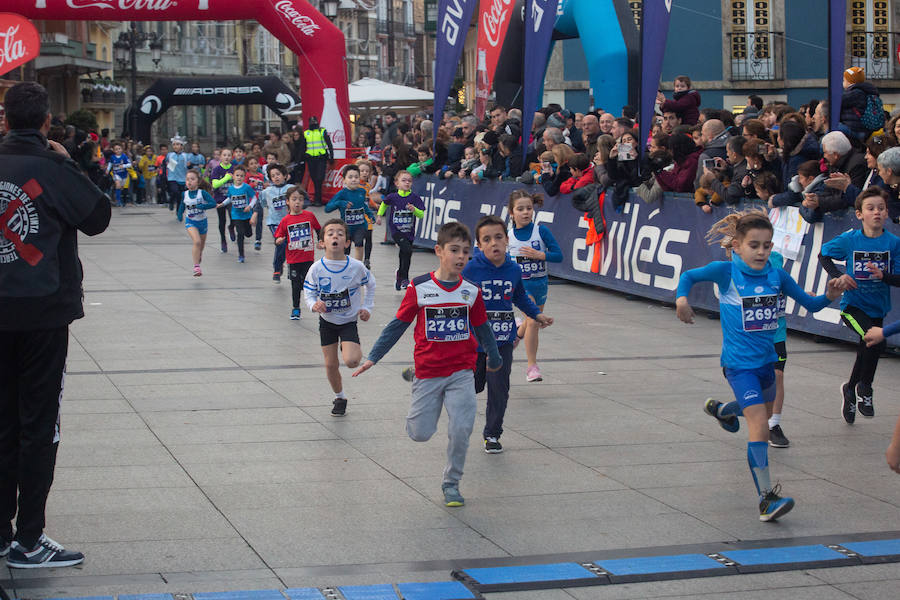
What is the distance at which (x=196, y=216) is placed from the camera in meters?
17.9

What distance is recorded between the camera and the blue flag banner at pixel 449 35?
63.3ft

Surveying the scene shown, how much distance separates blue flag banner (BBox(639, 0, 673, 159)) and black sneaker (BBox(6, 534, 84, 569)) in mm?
10292

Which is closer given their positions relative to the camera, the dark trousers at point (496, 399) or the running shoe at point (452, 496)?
the running shoe at point (452, 496)

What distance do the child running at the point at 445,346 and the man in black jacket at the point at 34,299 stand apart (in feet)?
6.20

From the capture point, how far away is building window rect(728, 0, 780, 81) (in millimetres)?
33812

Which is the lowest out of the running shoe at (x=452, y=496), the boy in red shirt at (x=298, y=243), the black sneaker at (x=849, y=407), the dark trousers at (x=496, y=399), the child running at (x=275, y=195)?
the running shoe at (x=452, y=496)

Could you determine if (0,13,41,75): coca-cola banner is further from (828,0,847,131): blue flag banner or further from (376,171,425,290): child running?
(828,0,847,131): blue flag banner

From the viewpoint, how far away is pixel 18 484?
18.3 feet

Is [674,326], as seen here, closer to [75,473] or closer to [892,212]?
[892,212]

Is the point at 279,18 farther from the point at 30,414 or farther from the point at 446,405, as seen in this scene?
the point at 30,414

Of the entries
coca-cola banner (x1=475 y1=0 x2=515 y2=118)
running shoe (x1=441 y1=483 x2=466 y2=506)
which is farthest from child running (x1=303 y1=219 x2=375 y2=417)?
coca-cola banner (x1=475 y1=0 x2=515 y2=118)

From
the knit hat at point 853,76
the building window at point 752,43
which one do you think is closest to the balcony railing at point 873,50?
the building window at point 752,43

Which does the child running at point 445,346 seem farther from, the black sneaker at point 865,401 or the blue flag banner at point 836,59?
the blue flag banner at point 836,59

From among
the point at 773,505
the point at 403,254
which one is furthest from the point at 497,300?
the point at 403,254
